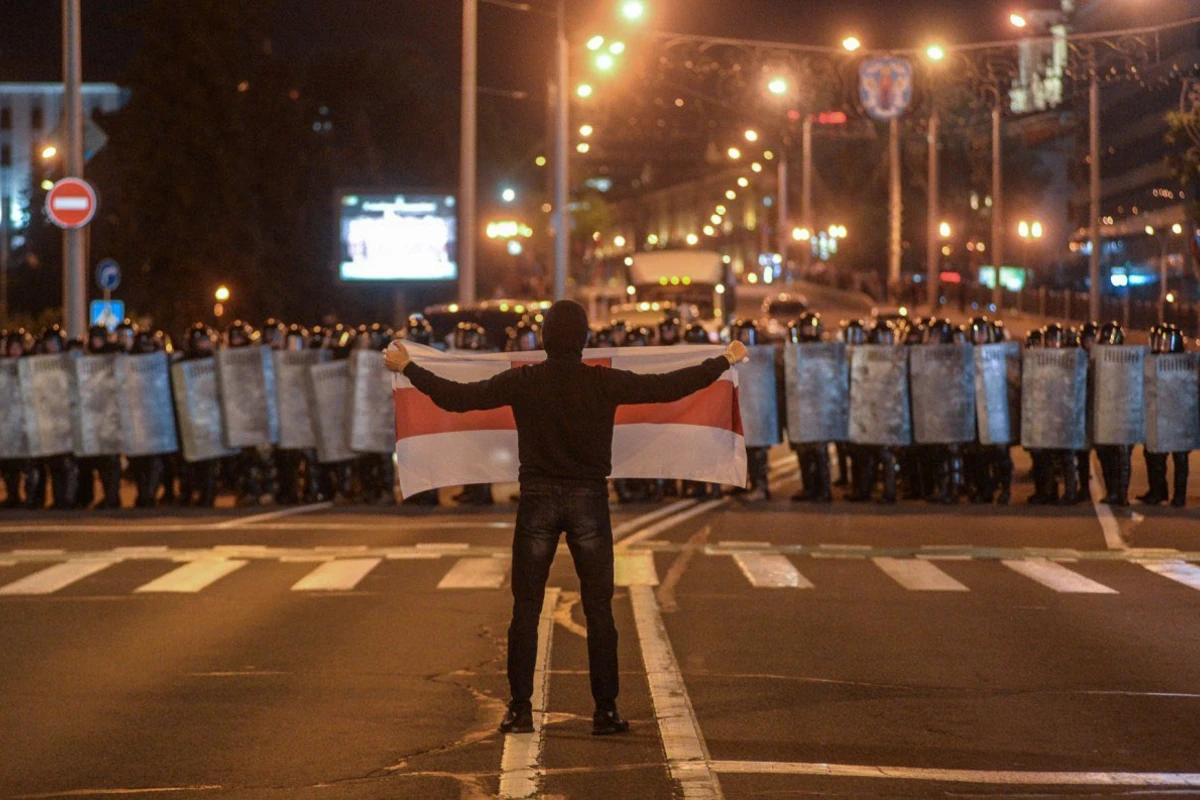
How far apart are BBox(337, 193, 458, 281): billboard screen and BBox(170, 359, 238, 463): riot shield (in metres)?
29.2

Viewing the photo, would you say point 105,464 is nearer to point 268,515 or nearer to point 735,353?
point 268,515

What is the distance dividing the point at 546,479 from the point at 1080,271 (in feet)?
308

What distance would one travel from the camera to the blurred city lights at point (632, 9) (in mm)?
35875

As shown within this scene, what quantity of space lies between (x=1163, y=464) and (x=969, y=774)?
14.7 metres

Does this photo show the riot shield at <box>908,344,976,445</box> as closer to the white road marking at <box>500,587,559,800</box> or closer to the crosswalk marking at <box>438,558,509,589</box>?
the crosswalk marking at <box>438,558,509,589</box>

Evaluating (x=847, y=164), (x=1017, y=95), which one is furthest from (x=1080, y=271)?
(x=1017, y=95)

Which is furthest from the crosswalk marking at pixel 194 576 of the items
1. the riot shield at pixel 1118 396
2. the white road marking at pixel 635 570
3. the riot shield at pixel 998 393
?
the riot shield at pixel 1118 396

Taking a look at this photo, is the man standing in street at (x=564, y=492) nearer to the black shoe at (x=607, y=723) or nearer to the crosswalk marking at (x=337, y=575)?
the black shoe at (x=607, y=723)

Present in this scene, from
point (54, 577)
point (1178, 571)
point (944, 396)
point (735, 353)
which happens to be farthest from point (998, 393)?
point (735, 353)

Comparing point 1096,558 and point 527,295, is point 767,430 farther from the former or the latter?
point 527,295

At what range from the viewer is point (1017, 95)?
36.8m

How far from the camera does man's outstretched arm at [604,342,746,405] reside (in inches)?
341

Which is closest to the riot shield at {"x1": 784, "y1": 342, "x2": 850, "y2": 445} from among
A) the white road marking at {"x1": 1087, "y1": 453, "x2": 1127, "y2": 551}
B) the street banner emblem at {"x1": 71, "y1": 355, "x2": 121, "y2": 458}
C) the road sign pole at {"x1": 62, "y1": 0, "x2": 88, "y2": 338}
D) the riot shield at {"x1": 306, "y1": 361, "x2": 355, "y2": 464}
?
the white road marking at {"x1": 1087, "y1": 453, "x2": 1127, "y2": 551}

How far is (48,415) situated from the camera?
72.7 feet
